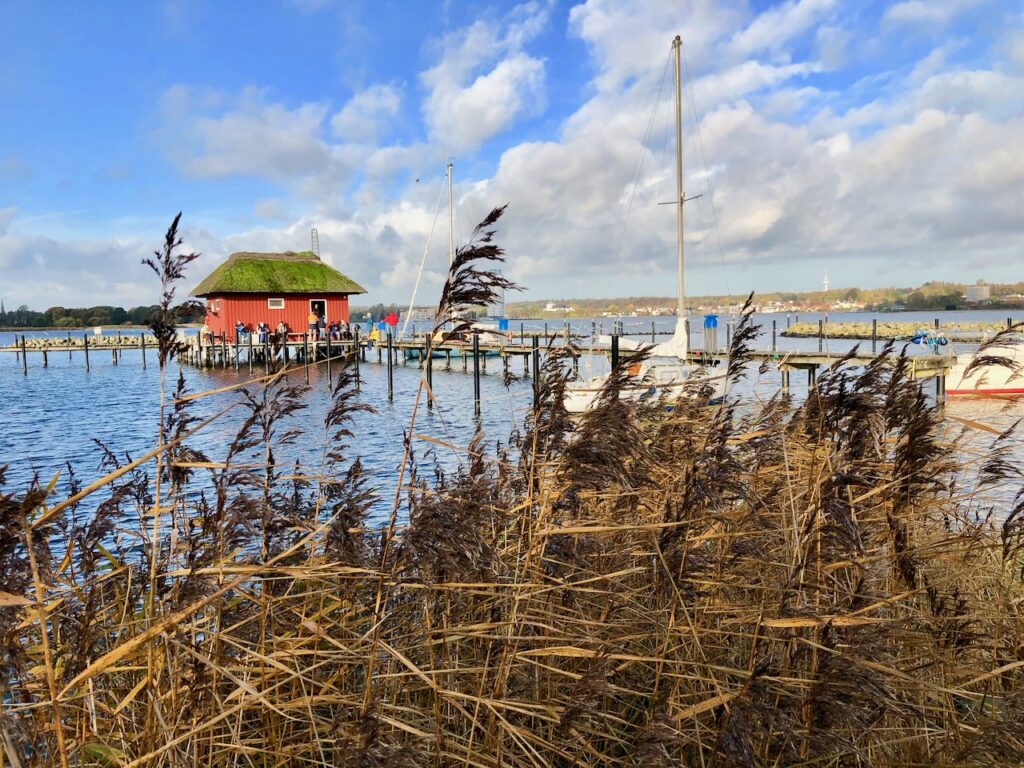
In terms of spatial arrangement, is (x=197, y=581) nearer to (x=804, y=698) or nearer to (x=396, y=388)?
(x=804, y=698)

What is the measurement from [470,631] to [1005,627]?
227 cm

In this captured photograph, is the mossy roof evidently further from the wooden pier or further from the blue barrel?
the blue barrel

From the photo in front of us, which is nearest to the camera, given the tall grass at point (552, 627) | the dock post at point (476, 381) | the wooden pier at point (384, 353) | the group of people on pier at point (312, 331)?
the tall grass at point (552, 627)

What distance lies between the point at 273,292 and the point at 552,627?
49.3 meters

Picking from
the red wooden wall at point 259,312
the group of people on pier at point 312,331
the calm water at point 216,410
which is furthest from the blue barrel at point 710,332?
the red wooden wall at point 259,312

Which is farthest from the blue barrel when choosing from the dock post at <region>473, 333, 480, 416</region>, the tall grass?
the tall grass

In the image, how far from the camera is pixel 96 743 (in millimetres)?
2361

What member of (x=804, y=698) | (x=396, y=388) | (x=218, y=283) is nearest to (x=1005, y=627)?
(x=804, y=698)

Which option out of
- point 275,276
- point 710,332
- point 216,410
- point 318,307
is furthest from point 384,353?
point 710,332

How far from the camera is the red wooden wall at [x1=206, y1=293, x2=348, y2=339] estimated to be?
47.9 m

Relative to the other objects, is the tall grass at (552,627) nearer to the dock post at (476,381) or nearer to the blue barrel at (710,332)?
the dock post at (476,381)

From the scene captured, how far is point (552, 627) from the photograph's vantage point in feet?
8.43

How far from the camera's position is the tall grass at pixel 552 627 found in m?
2.17

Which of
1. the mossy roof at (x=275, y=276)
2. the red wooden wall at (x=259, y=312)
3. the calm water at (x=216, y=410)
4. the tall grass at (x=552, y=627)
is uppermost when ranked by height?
the mossy roof at (x=275, y=276)
